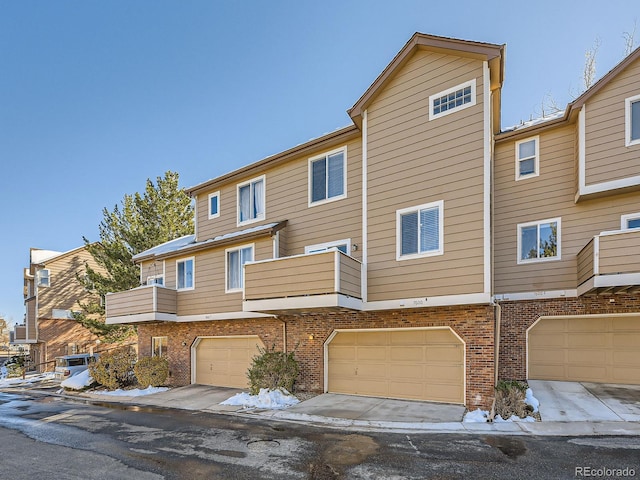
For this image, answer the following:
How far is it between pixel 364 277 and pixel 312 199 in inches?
149

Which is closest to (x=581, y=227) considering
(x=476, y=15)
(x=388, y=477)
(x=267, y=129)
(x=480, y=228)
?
(x=480, y=228)

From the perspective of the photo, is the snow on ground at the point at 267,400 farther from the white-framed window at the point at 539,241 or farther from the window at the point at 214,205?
the white-framed window at the point at 539,241

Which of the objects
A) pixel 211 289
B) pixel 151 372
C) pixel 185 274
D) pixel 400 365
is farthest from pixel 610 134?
pixel 151 372

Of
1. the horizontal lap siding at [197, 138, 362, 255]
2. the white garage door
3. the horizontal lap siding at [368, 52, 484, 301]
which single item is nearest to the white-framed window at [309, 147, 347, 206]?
the horizontal lap siding at [197, 138, 362, 255]

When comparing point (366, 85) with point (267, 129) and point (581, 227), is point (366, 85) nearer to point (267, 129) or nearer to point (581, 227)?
point (581, 227)

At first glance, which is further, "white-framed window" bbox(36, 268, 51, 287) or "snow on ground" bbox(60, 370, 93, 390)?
"white-framed window" bbox(36, 268, 51, 287)

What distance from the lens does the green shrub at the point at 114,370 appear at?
622 inches

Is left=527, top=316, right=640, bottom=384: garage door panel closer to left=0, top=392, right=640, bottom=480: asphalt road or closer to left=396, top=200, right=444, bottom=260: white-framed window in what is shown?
left=0, top=392, right=640, bottom=480: asphalt road

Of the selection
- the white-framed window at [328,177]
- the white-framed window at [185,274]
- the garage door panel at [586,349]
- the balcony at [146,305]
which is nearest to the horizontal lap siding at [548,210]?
the garage door panel at [586,349]

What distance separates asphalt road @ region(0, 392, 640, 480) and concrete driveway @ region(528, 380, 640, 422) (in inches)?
54.8

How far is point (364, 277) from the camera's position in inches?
434

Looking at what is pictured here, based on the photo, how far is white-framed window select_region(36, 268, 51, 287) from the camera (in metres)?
27.9

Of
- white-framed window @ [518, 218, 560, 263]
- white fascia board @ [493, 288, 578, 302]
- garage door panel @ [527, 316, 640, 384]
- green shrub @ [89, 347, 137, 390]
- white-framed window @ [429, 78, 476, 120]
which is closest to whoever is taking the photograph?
white-framed window @ [429, 78, 476, 120]

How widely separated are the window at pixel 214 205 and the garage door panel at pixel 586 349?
13058 millimetres
